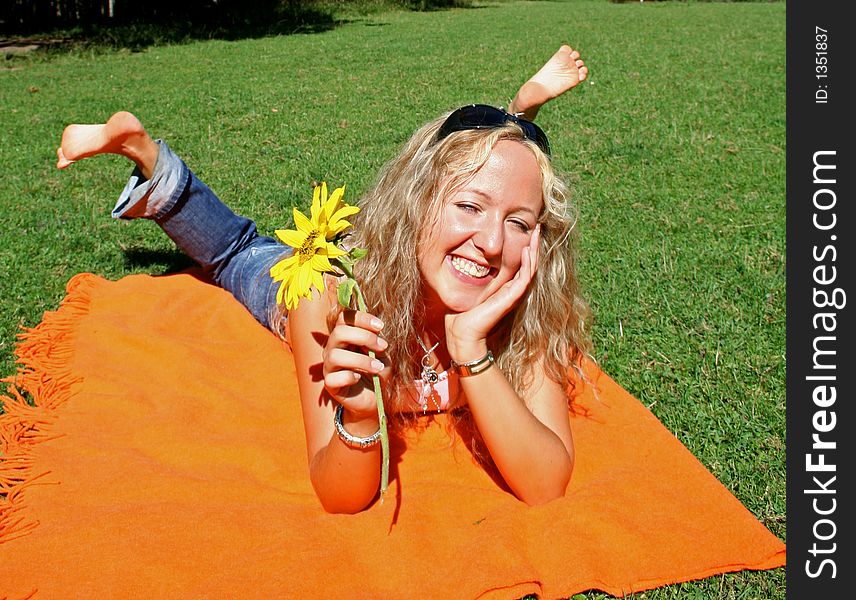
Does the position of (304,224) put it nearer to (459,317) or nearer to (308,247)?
(308,247)

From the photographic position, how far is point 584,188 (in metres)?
6.12

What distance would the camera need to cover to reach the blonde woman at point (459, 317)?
95.8 inches

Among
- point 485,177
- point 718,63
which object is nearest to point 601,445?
point 485,177

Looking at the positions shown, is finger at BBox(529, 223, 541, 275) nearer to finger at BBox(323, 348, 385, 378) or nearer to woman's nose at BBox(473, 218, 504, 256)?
woman's nose at BBox(473, 218, 504, 256)

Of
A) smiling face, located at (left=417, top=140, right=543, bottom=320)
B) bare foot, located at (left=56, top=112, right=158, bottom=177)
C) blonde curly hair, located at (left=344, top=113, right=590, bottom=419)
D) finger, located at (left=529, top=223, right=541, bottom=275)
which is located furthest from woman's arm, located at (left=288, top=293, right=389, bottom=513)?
bare foot, located at (left=56, top=112, right=158, bottom=177)

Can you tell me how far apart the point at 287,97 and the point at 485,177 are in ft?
24.2

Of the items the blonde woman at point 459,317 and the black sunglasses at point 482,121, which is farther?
the black sunglasses at point 482,121

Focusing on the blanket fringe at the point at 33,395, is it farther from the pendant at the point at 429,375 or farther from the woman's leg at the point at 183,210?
the pendant at the point at 429,375

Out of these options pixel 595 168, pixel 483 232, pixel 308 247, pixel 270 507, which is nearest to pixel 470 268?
pixel 483 232

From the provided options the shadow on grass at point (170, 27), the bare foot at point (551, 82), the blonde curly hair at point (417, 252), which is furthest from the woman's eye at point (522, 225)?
the shadow on grass at point (170, 27)

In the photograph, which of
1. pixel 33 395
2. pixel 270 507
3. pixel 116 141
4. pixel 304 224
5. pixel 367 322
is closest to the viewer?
pixel 304 224

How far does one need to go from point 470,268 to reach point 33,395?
6.61 ft

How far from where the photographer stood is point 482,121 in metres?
2.69
